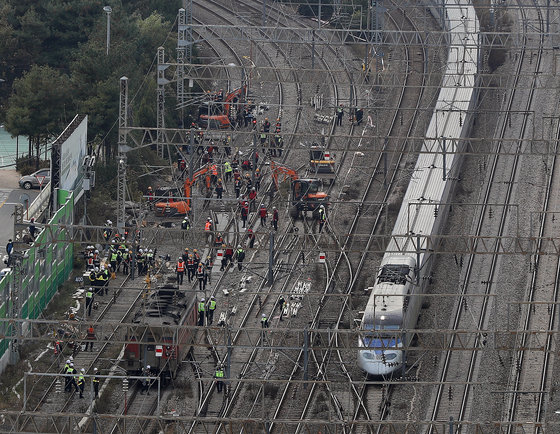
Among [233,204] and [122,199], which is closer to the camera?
[122,199]

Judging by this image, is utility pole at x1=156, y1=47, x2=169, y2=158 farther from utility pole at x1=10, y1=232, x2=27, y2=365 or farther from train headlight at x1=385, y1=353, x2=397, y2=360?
train headlight at x1=385, y1=353, x2=397, y2=360

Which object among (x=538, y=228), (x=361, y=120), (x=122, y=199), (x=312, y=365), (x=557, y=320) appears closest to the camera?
(x=312, y=365)

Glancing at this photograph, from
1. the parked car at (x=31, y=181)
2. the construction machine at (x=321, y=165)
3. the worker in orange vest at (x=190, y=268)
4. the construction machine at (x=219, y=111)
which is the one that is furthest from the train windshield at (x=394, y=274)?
the construction machine at (x=219, y=111)

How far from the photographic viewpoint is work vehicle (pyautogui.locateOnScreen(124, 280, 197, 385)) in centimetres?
5419

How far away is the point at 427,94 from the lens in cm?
8525

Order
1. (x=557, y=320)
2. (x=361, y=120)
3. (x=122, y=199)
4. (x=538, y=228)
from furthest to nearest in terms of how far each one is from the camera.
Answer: (x=361, y=120) → (x=538, y=228) → (x=122, y=199) → (x=557, y=320)

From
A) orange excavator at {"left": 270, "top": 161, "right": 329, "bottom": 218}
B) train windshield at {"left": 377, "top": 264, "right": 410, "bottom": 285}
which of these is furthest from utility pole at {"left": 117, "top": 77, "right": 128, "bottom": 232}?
train windshield at {"left": 377, "top": 264, "right": 410, "bottom": 285}

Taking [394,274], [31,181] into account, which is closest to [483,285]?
[394,274]

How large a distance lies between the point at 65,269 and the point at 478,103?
2733 centimetres

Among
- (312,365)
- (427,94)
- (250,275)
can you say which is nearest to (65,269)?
(250,275)

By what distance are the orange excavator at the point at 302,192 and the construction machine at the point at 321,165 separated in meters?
1.56

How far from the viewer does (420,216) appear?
6462cm

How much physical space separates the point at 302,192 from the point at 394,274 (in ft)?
45.5

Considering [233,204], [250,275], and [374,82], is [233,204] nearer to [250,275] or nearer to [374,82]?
[250,275]
